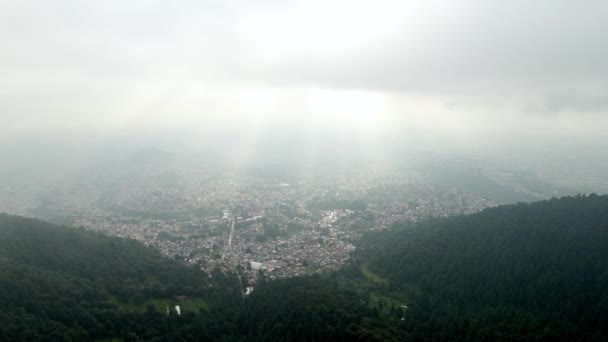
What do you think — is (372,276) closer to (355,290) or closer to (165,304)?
(355,290)

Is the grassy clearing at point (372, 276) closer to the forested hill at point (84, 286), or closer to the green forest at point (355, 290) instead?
the green forest at point (355, 290)

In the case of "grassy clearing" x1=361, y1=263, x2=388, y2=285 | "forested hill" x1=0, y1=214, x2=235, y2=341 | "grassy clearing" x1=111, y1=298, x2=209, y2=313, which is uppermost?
"forested hill" x1=0, y1=214, x2=235, y2=341

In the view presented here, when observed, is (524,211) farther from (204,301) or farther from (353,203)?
(204,301)

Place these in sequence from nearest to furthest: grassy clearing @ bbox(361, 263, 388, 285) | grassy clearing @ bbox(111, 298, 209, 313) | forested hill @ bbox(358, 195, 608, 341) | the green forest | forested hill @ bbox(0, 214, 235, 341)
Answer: the green forest, forested hill @ bbox(0, 214, 235, 341), forested hill @ bbox(358, 195, 608, 341), grassy clearing @ bbox(111, 298, 209, 313), grassy clearing @ bbox(361, 263, 388, 285)

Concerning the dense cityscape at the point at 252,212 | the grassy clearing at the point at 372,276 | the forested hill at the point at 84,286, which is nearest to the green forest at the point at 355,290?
the forested hill at the point at 84,286

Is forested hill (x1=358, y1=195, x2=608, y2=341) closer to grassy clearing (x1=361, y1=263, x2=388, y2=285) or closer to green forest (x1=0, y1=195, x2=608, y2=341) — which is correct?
green forest (x1=0, y1=195, x2=608, y2=341)

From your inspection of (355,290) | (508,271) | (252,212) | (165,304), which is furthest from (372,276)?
(252,212)

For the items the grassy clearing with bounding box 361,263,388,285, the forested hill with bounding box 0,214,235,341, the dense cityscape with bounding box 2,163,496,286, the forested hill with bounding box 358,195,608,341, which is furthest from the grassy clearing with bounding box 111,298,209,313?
the forested hill with bounding box 358,195,608,341
